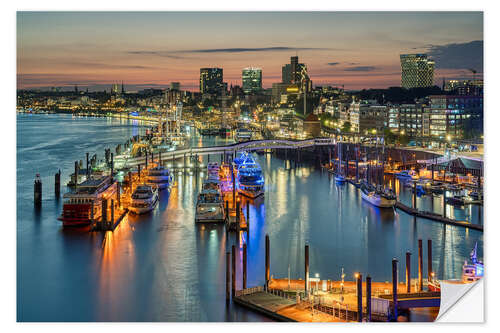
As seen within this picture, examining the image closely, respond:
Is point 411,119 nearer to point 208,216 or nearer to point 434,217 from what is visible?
point 434,217

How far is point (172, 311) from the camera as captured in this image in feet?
23.2

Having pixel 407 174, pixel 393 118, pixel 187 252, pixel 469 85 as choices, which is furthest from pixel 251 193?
pixel 393 118

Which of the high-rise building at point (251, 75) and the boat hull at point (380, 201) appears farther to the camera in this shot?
the high-rise building at point (251, 75)

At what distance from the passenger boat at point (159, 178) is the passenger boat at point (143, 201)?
263cm

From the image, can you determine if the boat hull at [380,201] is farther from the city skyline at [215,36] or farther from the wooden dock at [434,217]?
the city skyline at [215,36]

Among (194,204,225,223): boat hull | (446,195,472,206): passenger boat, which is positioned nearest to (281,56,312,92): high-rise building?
(446,195,472,206): passenger boat

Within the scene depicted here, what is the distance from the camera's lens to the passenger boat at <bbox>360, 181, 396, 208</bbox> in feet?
43.9

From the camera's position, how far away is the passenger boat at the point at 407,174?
1740cm

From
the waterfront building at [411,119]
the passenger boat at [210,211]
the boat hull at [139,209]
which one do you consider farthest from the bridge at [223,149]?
the passenger boat at [210,211]

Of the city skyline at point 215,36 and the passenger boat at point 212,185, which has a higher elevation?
the city skyline at point 215,36
